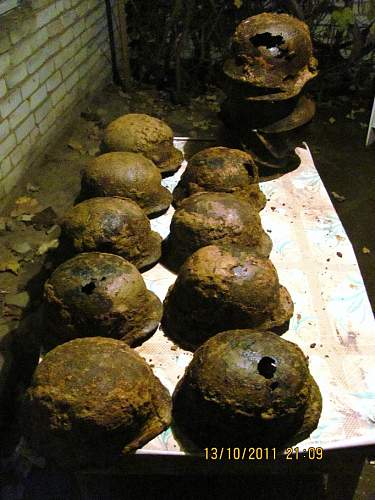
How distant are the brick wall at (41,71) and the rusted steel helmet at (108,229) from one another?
2120mm

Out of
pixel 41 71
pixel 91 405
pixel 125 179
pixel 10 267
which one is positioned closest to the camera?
pixel 91 405

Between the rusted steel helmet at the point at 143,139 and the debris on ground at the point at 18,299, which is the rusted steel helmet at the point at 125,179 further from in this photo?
the debris on ground at the point at 18,299

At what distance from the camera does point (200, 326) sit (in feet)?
8.52

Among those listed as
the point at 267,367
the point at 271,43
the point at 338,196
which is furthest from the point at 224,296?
the point at 338,196

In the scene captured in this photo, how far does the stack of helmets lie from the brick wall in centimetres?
213

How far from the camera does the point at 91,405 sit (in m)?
1.98

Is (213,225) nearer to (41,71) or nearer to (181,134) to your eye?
(41,71)

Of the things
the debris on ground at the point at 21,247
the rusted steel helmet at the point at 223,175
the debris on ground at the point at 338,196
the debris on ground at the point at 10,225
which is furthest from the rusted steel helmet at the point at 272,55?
the debris on ground at the point at 10,225

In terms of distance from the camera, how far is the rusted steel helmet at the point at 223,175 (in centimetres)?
340

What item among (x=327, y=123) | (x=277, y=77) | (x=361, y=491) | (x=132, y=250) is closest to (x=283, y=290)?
(x=132, y=250)

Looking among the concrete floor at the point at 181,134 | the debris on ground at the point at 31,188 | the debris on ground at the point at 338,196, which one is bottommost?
the debris on ground at the point at 338,196

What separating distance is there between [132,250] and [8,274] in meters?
1.61

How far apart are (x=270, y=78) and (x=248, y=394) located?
8.52ft

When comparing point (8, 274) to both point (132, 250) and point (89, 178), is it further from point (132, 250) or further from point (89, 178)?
point (132, 250)
